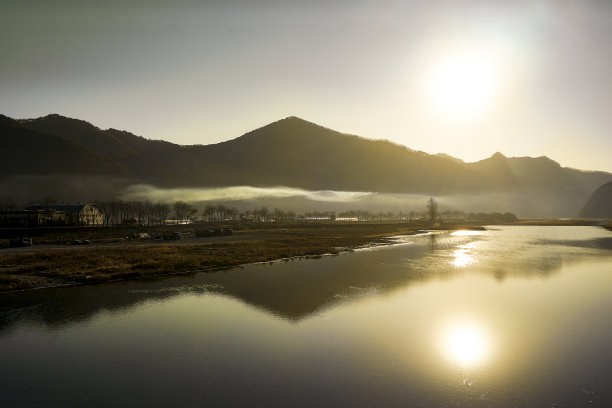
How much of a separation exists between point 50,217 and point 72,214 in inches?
510

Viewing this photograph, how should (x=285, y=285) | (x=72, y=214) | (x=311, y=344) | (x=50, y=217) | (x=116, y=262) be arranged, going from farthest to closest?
(x=72, y=214)
(x=50, y=217)
(x=116, y=262)
(x=285, y=285)
(x=311, y=344)

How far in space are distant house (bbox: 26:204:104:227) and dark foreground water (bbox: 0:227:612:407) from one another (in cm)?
9133

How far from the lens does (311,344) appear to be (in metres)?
21.6

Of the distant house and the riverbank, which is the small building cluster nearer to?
the distant house

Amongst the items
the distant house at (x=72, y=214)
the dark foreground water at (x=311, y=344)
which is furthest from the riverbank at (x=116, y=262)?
the distant house at (x=72, y=214)

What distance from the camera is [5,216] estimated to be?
9894cm

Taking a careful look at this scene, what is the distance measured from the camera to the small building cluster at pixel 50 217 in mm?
98250

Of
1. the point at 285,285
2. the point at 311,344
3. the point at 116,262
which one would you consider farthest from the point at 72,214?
the point at 311,344

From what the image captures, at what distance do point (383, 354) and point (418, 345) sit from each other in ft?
9.17

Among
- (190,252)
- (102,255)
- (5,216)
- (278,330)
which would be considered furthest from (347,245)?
(5,216)

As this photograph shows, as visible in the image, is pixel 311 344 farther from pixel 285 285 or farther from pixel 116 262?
pixel 116 262

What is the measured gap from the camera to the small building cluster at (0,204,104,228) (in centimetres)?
9825

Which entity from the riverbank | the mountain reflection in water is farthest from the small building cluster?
the mountain reflection in water

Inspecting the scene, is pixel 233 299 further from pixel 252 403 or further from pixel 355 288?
pixel 252 403
